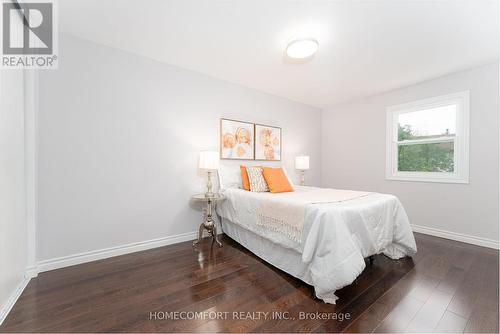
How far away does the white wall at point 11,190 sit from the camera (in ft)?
4.38

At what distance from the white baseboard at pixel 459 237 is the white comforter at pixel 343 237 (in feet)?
3.92

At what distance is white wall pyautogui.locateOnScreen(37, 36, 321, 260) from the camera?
1.96 metres

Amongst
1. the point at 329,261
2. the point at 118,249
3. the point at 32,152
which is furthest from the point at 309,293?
the point at 32,152

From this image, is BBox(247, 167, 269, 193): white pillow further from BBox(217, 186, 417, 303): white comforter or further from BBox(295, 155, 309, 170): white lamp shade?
BBox(295, 155, 309, 170): white lamp shade

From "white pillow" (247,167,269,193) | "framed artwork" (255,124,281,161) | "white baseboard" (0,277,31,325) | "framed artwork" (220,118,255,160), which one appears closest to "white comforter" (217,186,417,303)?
"white pillow" (247,167,269,193)

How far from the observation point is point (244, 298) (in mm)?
1542

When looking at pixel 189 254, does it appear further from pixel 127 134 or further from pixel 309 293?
pixel 127 134

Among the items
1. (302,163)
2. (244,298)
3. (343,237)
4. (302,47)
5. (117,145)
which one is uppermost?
(302,47)

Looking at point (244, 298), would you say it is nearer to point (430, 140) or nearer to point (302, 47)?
point (302, 47)

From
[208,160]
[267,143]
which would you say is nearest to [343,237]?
[208,160]

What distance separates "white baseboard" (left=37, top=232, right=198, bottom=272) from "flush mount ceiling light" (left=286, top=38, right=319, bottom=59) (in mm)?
2604

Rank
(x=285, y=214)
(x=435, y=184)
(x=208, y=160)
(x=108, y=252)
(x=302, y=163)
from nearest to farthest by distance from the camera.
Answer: (x=285, y=214)
(x=108, y=252)
(x=208, y=160)
(x=435, y=184)
(x=302, y=163)

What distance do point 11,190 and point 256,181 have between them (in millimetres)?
2285

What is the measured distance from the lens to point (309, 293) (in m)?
1.61
